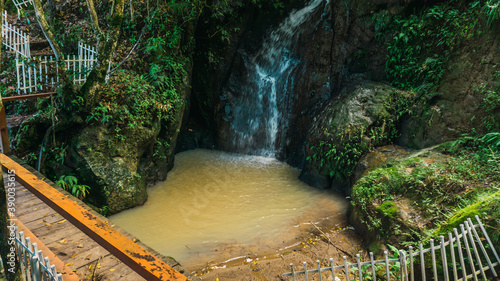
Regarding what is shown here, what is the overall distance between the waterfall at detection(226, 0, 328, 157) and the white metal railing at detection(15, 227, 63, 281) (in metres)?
8.85

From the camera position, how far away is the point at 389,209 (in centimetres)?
592

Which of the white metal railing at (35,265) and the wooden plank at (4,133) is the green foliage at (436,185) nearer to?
the white metal railing at (35,265)

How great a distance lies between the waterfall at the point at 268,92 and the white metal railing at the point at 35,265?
8847 mm

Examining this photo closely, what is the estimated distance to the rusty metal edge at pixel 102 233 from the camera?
3.17 metres

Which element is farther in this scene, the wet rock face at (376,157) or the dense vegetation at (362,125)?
the wet rock face at (376,157)

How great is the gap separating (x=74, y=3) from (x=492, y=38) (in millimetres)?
13087

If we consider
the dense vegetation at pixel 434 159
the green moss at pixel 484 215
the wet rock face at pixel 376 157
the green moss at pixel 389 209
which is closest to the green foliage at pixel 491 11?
the dense vegetation at pixel 434 159

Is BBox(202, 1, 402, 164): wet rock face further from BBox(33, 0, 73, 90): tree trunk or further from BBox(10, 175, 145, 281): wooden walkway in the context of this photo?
BBox(10, 175, 145, 281): wooden walkway

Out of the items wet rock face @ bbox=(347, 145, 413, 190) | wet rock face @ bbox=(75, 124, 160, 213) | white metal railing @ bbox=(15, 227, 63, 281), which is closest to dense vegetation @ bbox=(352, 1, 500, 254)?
wet rock face @ bbox=(347, 145, 413, 190)

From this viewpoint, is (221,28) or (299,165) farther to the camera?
(221,28)

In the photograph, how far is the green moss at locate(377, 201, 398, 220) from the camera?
5809 millimetres

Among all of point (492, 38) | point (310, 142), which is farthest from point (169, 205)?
point (492, 38)

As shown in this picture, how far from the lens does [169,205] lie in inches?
309

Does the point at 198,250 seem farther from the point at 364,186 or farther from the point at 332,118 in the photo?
the point at 332,118
